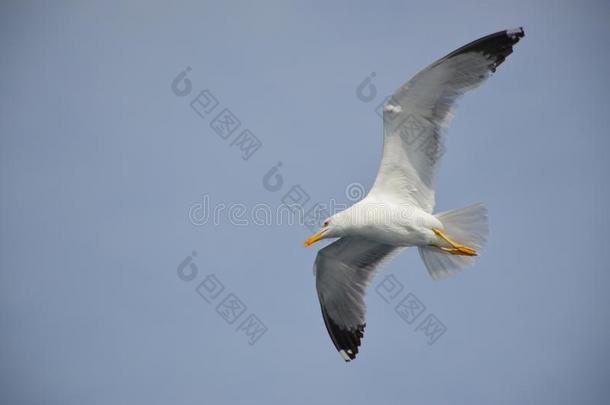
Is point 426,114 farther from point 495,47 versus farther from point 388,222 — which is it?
point 388,222

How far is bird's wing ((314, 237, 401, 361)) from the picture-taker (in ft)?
24.5

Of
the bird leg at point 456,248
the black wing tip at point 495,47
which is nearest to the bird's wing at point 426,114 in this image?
the black wing tip at point 495,47

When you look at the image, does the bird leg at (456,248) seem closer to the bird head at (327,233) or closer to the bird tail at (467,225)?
the bird tail at (467,225)

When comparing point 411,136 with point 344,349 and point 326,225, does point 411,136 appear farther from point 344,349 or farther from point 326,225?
point 344,349

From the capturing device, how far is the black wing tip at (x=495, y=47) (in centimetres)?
639

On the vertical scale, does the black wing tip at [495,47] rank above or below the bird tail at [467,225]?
above

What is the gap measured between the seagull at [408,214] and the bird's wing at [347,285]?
1 centimetres

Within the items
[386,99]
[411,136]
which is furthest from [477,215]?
[386,99]

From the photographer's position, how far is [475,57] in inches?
254

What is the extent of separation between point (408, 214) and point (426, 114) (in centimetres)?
95

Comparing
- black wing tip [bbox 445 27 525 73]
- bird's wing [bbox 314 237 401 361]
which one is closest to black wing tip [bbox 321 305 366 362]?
bird's wing [bbox 314 237 401 361]

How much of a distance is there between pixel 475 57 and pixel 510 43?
1.05ft

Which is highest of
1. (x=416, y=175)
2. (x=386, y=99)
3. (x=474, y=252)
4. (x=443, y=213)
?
(x=386, y=99)

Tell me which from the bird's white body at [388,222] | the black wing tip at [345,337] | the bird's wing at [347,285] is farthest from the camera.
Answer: the black wing tip at [345,337]
